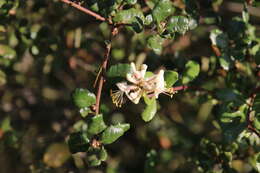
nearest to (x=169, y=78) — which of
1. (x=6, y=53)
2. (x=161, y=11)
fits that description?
(x=161, y=11)

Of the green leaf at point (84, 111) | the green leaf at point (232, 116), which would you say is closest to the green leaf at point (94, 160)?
the green leaf at point (84, 111)

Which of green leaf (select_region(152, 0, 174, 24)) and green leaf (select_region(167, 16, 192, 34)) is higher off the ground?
green leaf (select_region(152, 0, 174, 24))

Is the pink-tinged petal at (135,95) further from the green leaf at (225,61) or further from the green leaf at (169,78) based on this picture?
the green leaf at (225,61)

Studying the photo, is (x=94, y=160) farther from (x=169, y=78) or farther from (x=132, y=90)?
(x=169, y=78)

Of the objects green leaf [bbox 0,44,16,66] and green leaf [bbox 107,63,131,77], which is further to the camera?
green leaf [bbox 0,44,16,66]

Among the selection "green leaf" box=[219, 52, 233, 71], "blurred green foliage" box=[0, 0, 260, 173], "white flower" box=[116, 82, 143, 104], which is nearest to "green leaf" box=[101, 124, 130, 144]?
"blurred green foliage" box=[0, 0, 260, 173]

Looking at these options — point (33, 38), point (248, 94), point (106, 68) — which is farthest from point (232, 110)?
point (33, 38)

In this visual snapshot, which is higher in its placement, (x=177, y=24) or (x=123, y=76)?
(x=177, y=24)

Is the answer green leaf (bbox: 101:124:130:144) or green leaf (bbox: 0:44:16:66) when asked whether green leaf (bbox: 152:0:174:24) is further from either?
green leaf (bbox: 0:44:16:66)
